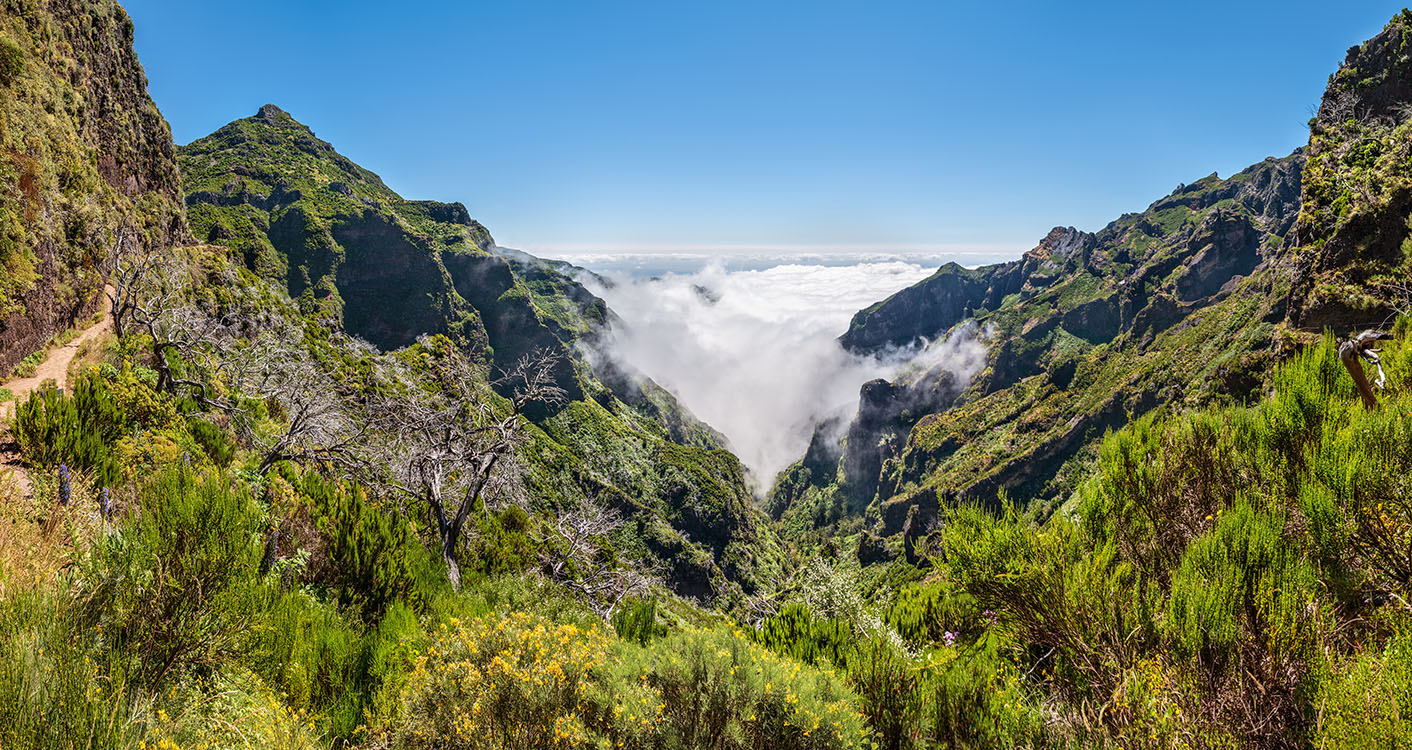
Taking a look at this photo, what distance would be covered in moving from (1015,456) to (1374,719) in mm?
129188

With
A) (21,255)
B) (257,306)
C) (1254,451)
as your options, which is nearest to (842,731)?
(1254,451)

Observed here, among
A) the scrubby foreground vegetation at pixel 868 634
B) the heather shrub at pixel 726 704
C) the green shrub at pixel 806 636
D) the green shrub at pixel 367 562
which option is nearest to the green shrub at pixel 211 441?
the scrubby foreground vegetation at pixel 868 634

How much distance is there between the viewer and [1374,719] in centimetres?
206

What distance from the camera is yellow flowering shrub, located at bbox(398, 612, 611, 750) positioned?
13.4ft

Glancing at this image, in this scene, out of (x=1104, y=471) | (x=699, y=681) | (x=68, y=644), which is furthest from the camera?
(x=1104, y=471)

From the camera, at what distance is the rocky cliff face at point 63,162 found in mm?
14273

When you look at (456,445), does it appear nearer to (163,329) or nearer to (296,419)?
(296,419)

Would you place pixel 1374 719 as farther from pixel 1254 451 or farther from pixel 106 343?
pixel 106 343

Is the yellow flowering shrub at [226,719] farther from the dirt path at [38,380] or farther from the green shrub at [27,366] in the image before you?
the green shrub at [27,366]

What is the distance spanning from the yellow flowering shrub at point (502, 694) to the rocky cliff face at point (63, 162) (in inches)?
643

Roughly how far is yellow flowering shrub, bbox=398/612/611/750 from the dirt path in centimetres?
537

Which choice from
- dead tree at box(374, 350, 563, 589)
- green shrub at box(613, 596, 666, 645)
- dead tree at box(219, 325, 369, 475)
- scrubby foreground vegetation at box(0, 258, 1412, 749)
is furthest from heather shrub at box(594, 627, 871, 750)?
dead tree at box(219, 325, 369, 475)

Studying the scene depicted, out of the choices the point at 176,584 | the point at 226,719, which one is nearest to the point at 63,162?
the point at 176,584

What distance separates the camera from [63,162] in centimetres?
2020
